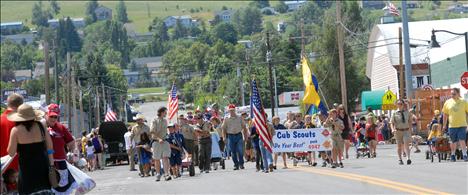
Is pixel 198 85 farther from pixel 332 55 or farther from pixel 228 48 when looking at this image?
pixel 332 55

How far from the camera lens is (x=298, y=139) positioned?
31375mm

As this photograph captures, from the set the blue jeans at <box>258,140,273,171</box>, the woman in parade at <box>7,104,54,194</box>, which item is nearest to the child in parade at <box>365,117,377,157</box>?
the blue jeans at <box>258,140,273,171</box>

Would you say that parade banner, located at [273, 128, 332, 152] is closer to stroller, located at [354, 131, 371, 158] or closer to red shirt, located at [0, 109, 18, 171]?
stroller, located at [354, 131, 371, 158]

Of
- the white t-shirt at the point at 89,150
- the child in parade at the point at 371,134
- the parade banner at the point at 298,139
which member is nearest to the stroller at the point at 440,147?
the parade banner at the point at 298,139

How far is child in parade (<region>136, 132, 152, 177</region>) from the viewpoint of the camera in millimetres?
29609

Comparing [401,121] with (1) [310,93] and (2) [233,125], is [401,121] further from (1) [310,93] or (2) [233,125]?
(1) [310,93]

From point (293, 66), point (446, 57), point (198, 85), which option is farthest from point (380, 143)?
point (198, 85)

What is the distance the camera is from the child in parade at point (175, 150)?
27516 mm

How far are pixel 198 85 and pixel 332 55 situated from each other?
64.1m

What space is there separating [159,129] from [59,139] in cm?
945

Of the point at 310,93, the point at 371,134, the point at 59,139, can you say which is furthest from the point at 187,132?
the point at 310,93

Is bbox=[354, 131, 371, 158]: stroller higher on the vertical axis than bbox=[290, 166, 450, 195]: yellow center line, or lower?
higher

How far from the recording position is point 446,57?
5941 centimetres

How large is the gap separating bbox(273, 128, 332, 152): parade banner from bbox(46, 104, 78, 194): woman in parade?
1311cm
